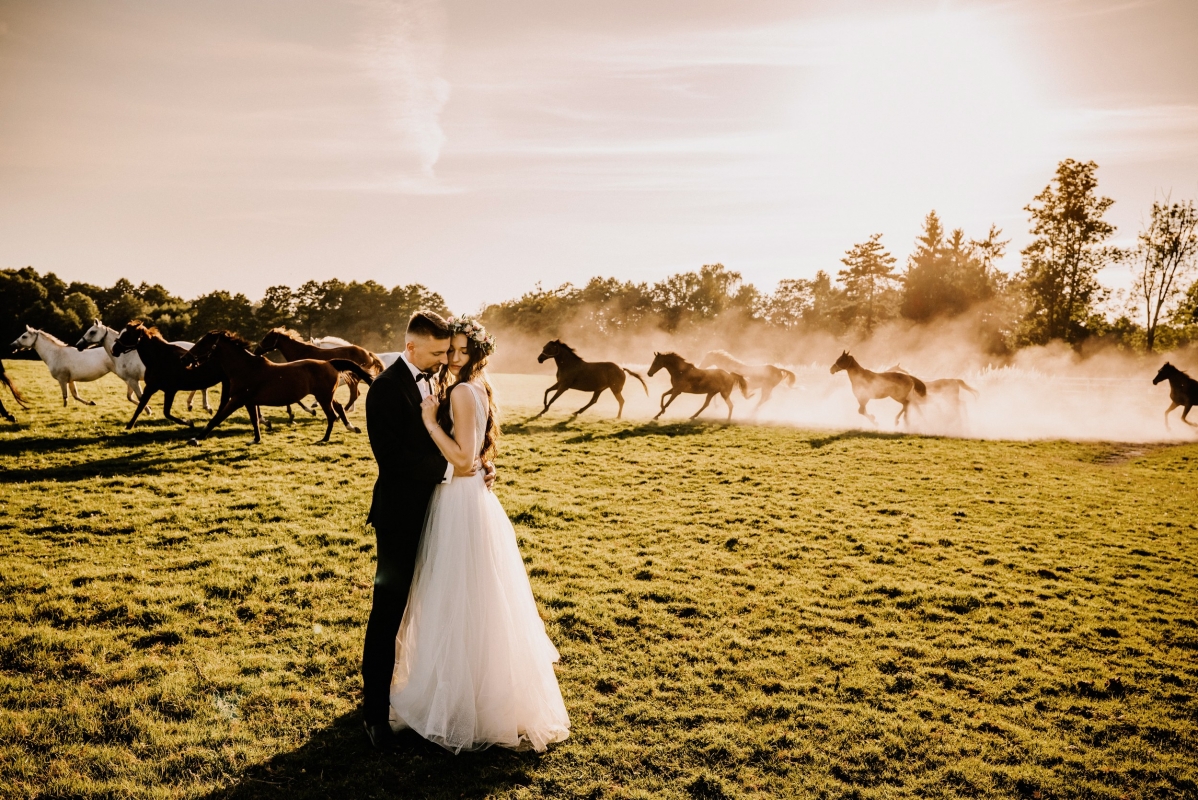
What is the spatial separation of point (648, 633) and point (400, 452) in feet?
12.4

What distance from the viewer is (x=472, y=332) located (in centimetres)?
427

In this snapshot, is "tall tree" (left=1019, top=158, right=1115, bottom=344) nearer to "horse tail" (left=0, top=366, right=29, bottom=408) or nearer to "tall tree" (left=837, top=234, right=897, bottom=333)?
"tall tree" (left=837, top=234, right=897, bottom=333)

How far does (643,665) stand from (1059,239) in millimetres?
61819

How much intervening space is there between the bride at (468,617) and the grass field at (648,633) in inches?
11.5

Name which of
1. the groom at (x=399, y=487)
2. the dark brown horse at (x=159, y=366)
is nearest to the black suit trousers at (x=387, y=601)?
the groom at (x=399, y=487)

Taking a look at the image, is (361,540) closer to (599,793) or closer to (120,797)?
(120,797)

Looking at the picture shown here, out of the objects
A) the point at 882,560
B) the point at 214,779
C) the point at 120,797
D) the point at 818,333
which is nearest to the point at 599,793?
the point at 214,779

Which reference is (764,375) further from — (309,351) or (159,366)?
(159,366)

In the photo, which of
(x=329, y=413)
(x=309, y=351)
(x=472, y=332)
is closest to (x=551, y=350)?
(x=309, y=351)

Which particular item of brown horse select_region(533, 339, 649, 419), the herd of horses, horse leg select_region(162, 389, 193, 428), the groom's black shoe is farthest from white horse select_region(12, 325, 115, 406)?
the groom's black shoe

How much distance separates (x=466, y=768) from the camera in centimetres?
418

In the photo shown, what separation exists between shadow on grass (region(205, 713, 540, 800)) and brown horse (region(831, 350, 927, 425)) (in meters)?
19.0

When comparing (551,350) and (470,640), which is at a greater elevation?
(551,350)

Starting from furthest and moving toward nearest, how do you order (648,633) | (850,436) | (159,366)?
(850,436) → (159,366) → (648,633)
